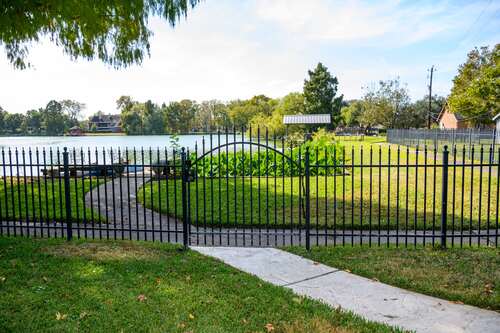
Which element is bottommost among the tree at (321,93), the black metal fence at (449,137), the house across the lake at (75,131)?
the black metal fence at (449,137)

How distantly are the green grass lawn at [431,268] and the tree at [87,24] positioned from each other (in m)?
5.93

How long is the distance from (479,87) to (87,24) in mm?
41021

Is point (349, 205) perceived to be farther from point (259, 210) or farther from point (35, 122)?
point (35, 122)

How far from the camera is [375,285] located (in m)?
4.94

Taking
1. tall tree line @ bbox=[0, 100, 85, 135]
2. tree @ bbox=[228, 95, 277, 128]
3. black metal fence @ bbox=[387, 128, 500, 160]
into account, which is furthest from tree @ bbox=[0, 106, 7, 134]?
black metal fence @ bbox=[387, 128, 500, 160]

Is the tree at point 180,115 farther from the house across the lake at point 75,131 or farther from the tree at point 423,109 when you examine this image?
the tree at point 423,109

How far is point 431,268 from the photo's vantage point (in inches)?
215

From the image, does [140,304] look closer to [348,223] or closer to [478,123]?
[348,223]

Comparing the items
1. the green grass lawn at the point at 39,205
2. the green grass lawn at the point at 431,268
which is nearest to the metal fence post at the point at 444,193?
the green grass lawn at the point at 431,268

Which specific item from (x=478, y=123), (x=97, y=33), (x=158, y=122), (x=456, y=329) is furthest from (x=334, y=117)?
(x=456, y=329)

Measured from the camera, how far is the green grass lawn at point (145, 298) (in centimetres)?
391

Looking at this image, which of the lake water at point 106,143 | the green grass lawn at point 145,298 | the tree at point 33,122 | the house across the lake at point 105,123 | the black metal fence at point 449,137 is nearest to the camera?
the green grass lawn at point 145,298

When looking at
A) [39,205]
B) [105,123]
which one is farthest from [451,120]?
[105,123]

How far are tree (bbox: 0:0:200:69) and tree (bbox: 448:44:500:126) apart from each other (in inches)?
1545
